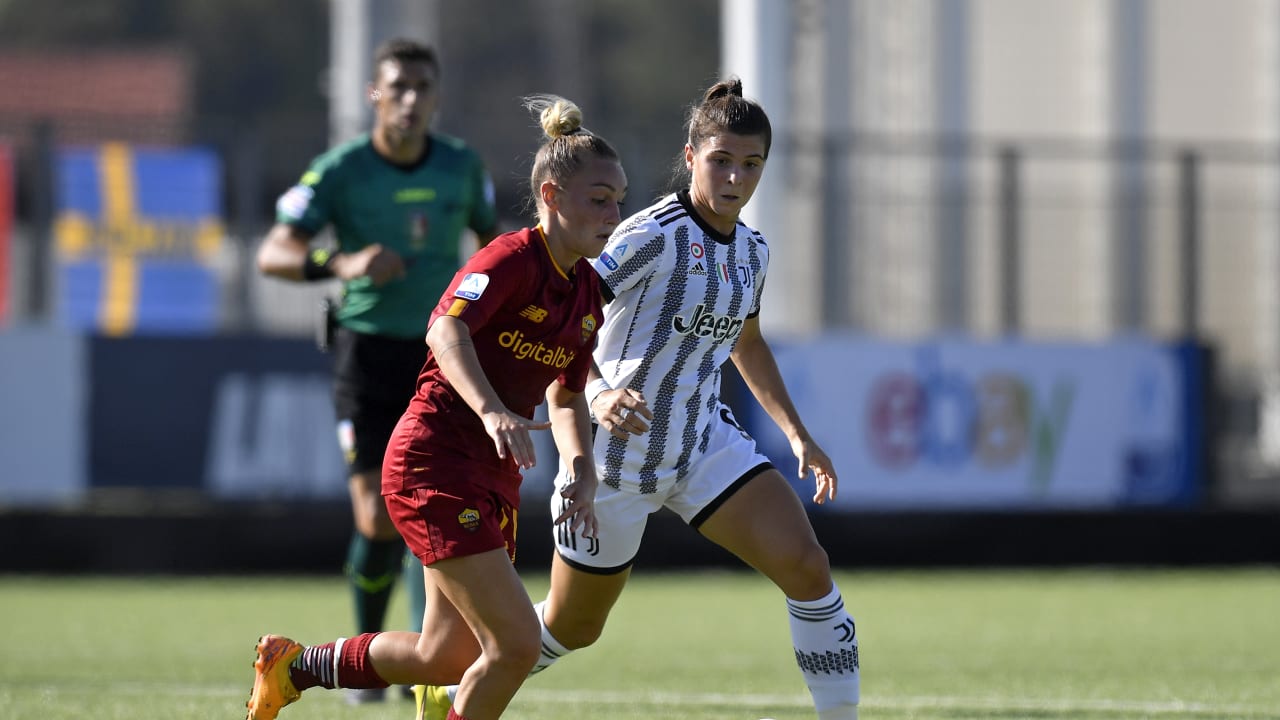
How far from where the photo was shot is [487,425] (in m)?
4.54

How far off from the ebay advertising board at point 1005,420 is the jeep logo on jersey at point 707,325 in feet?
26.8

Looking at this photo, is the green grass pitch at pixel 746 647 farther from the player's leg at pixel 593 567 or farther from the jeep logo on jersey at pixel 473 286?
the jeep logo on jersey at pixel 473 286

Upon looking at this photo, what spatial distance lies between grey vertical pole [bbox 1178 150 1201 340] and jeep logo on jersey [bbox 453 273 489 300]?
11.5 meters

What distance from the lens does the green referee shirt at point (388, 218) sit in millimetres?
7125

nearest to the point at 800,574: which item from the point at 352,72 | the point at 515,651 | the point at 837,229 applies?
the point at 515,651

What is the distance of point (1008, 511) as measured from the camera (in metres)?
14.2

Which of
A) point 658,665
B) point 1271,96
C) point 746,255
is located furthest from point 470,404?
point 1271,96

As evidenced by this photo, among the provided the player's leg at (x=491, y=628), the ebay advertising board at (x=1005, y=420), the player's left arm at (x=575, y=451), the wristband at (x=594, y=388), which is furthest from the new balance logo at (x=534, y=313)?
the ebay advertising board at (x=1005, y=420)

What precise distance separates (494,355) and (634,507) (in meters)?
0.89

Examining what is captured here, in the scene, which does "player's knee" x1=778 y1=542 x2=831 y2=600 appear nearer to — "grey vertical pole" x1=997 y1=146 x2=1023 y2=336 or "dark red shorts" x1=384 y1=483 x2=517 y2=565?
"dark red shorts" x1=384 y1=483 x2=517 y2=565

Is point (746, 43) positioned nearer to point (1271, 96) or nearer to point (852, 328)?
point (852, 328)

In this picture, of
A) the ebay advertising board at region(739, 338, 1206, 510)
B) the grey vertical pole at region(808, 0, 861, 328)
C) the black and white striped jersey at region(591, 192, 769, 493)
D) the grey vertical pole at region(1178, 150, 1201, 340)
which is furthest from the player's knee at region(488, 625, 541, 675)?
the grey vertical pole at region(1178, 150, 1201, 340)

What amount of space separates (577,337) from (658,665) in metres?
3.49

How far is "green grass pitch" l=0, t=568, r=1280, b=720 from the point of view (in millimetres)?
6617
